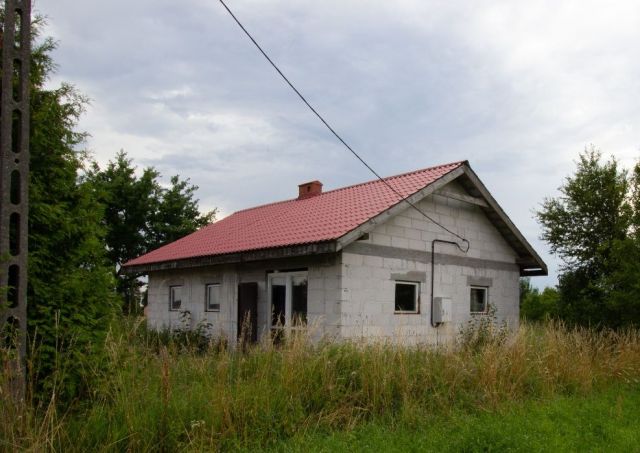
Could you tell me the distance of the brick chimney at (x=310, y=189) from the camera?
1662 cm

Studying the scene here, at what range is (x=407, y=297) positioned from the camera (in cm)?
1192

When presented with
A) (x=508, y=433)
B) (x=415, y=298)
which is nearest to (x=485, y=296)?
(x=415, y=298)

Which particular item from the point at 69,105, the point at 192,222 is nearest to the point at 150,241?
the point at 192,222

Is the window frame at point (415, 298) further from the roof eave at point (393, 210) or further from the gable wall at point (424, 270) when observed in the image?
the roof eave at point (393, 210)

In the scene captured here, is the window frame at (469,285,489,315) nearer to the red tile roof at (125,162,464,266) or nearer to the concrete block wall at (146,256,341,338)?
the red tile roof at (125,162,464,266)

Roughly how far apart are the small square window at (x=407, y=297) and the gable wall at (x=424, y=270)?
0.45 ft

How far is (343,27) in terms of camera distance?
27.0ft

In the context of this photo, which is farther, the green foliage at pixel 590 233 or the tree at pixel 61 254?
the green foliage at pixel 590 233

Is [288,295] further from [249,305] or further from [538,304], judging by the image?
[538,304]

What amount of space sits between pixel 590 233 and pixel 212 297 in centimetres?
1192

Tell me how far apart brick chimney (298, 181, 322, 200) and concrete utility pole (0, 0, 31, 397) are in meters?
11.7

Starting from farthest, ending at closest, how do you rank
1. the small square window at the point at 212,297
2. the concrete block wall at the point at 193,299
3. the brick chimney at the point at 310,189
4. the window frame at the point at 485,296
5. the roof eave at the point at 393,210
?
the brick chimney at the point at 310,189 < the small square window at the point at 212,297 < the window frame at the point at 485,296 < the concrete block wall at the point at 193,299 < the roof eave at the point at 393,210

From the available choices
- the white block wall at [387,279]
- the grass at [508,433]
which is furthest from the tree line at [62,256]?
the white block wall at [387,279]

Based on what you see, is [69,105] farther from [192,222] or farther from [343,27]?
[192,222]
